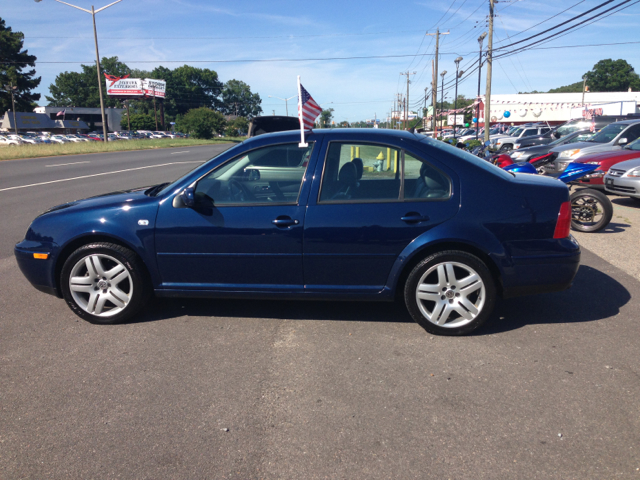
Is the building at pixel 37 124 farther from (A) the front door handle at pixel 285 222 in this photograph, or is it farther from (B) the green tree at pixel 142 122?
(A) the front door handle at pixel 285 222

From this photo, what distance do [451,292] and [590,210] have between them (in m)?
5.12

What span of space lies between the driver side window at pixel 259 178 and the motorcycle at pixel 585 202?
14.9 ft

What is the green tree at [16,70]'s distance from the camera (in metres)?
75.8

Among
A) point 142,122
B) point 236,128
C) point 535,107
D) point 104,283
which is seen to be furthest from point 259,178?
point 142,122

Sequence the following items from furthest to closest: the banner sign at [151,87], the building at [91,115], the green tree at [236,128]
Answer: the building at [91,115] → the green tree at [236,128] → the banner sign at [151,87]

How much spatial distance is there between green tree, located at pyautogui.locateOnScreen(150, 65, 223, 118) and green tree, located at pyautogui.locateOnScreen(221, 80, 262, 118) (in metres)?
6.11

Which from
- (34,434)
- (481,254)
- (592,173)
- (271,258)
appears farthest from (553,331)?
(592,173)

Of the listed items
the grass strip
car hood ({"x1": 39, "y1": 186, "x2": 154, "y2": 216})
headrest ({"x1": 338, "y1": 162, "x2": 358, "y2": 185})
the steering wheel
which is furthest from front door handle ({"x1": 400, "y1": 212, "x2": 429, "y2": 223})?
the grass strip

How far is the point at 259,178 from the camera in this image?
435cm

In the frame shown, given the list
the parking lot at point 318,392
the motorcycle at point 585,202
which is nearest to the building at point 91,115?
the motorcycle at point 585,202

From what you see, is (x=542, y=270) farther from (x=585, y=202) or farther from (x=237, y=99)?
(x=237, y=99)

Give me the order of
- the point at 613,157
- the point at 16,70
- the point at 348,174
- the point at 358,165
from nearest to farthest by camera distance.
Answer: the point at 348,174 → the point at 358,165 → the point at 613,157 → the point at 16,70

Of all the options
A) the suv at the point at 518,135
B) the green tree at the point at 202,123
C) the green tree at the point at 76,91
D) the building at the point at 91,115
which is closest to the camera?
the suv at the point at 518,135

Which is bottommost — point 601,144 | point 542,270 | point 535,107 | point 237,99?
point 542,270
